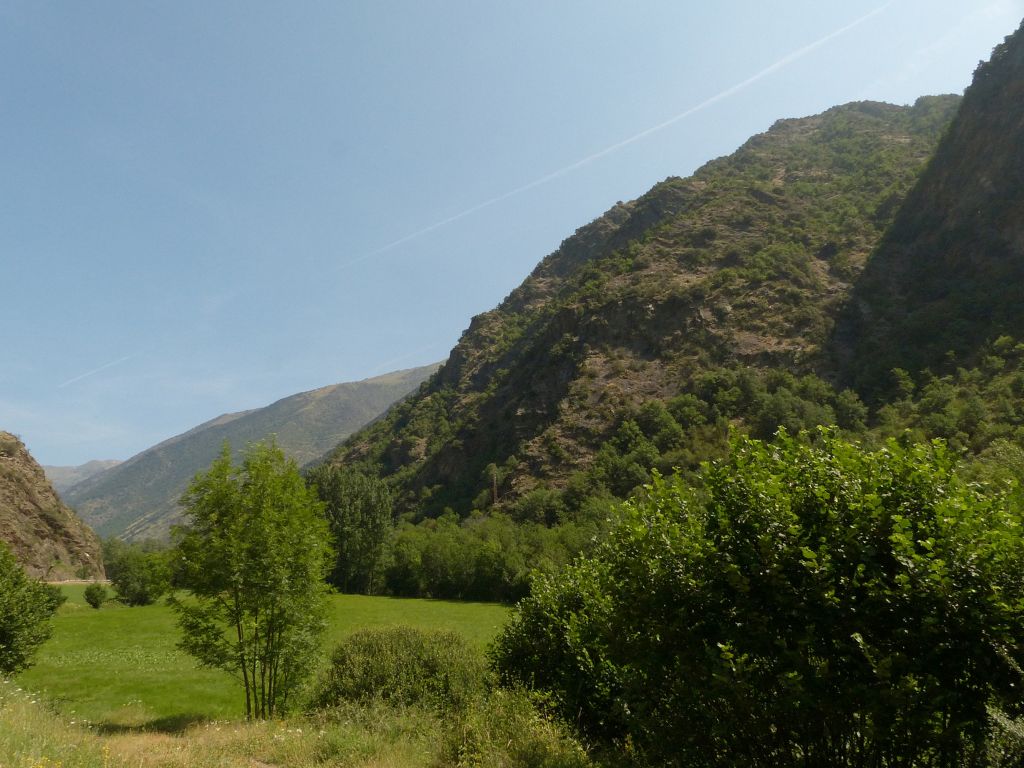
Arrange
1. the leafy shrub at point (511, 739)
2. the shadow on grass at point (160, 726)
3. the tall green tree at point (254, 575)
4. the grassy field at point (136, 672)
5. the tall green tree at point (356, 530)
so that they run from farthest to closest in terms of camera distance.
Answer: the tall green tree at point (356, 530)
the grassy field at point (136, 672)
the shadow on grass at point (160, 726)
the tall green tree at point (254, 575)
the leafy shrub at point (511, 739)

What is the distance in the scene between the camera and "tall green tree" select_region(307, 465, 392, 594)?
225ft

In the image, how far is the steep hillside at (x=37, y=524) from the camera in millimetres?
69625

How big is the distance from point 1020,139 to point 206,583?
109m

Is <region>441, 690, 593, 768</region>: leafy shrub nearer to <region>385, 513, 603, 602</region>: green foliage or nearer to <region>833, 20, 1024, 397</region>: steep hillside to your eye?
<region>385, 513, 603, 602</region>: green foliage

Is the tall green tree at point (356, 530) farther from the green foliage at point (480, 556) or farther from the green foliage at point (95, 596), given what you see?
the green foliage at point (95, 596)

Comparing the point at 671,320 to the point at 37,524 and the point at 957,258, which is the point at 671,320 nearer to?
the point at 957,258

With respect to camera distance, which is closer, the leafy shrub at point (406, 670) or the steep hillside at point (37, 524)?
the leafy shrub at point (406, 670)

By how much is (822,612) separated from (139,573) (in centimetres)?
6616

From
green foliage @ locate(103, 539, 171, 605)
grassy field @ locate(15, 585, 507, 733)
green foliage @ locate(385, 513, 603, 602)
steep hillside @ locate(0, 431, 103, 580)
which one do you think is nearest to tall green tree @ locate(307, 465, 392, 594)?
green foliage @ locate(385, 513, 603, 602)

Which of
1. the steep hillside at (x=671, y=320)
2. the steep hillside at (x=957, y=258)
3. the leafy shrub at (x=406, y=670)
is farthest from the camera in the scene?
the steep hillside at (x=671, y=320)

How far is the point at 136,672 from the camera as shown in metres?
25.0

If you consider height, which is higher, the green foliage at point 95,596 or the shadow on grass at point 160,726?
the shadow on grass at point 160,726

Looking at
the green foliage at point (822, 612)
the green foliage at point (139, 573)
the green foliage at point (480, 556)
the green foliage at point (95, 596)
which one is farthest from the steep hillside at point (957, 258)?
the green foliage at point (95, 596)

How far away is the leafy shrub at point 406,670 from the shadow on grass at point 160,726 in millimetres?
5373
